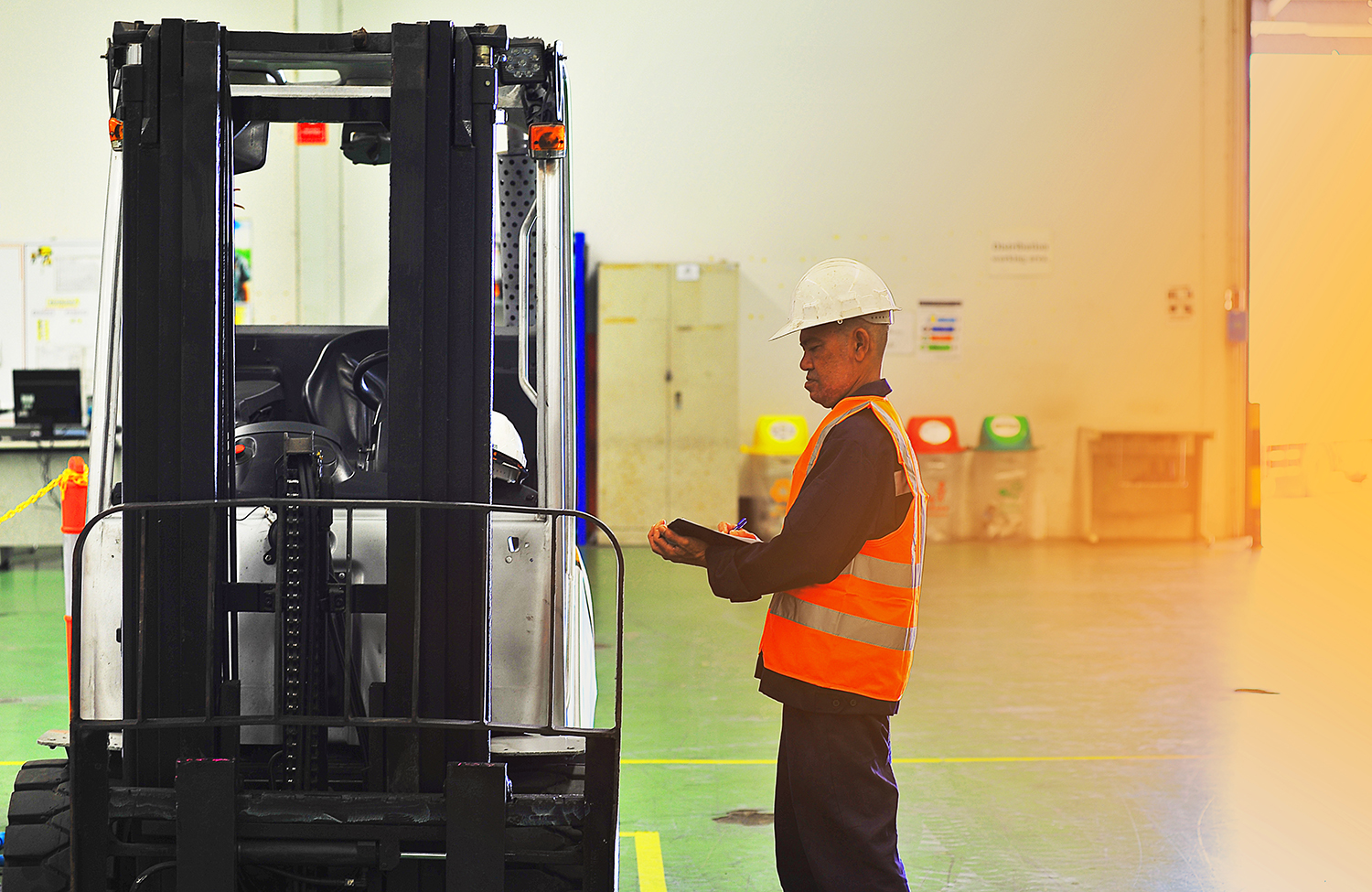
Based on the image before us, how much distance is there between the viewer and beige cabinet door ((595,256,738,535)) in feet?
37.7

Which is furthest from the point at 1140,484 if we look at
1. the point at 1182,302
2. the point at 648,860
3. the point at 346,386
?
the point at 346,386

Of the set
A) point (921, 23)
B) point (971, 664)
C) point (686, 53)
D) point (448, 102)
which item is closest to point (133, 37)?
point (448, 102)

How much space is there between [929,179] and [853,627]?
35.0ft

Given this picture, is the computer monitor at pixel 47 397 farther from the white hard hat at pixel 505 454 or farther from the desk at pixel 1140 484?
the desk at pixel 1140 484

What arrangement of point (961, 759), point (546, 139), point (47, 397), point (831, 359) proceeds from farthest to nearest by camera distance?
point (47, 397) → point (961, 759) → point (546, 139) → point (831, 359)

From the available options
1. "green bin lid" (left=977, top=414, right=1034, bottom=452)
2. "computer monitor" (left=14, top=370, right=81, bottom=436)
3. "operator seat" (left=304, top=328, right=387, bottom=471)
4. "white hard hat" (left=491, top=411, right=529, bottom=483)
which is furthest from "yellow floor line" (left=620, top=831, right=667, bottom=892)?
"green bin lid" (left=977, top=414, right=1034, bottom=452)

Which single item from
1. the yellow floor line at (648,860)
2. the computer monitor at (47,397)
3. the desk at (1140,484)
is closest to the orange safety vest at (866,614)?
the yellow floor line at (648,860)

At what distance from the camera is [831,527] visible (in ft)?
7.84

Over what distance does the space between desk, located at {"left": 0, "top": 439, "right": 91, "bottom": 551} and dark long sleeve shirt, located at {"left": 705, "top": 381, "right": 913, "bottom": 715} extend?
936 centimetres

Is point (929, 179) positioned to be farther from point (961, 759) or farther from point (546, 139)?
point (546, 139)

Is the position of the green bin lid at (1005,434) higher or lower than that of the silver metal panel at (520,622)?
higher

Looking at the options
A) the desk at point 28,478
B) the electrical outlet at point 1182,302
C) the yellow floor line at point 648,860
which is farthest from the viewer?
the electrical outlet at point 1182,302

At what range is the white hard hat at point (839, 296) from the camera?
248 cm

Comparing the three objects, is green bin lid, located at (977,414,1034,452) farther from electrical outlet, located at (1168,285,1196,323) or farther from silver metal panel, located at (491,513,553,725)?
silver metal panel, located at (491,513,553,725)
